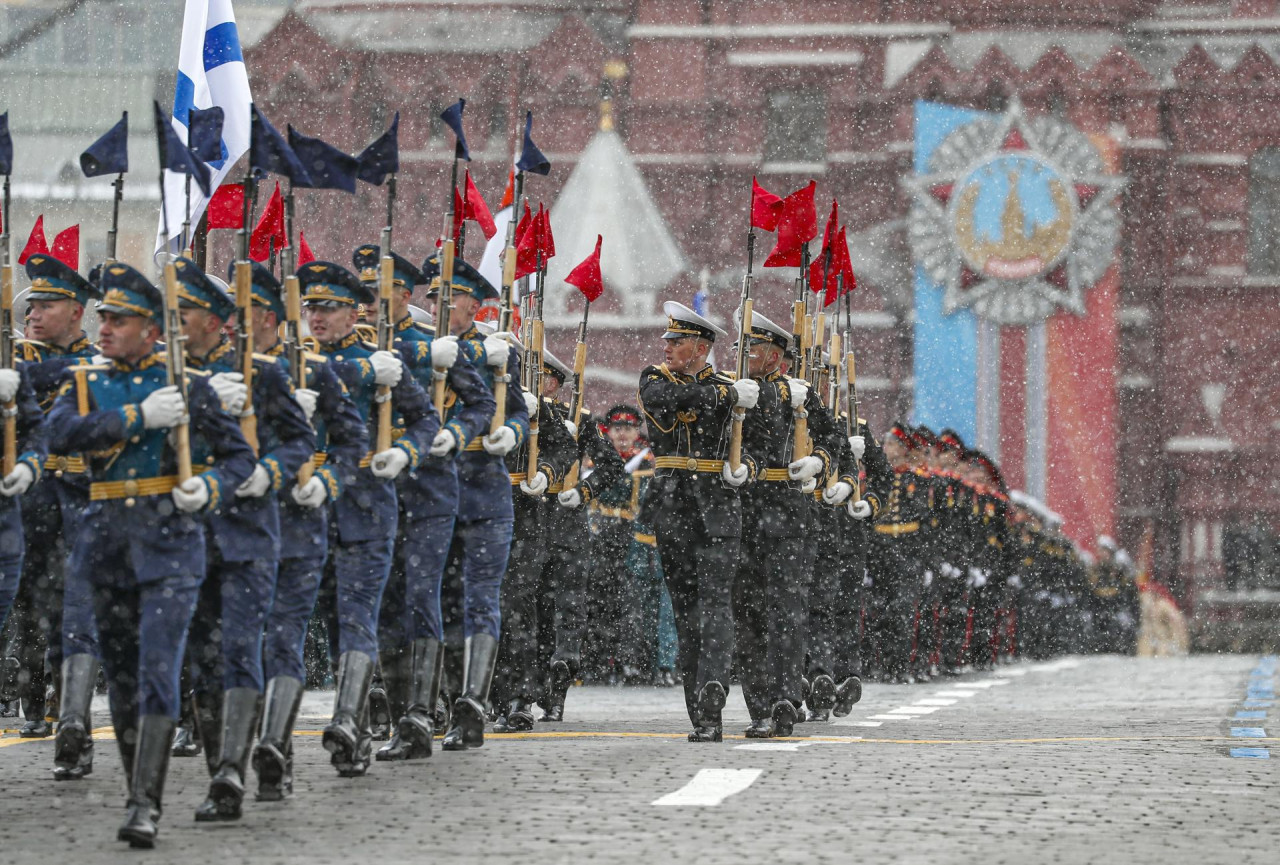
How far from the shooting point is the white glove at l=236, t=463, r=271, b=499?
8.48 metres

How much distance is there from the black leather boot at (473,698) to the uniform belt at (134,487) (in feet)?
10.6

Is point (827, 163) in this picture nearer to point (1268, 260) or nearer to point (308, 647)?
point (1268, 260)

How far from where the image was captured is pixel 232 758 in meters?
8.33

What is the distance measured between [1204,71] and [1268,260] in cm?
498

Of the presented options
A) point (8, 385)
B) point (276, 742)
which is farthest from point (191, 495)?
point (8, 385)

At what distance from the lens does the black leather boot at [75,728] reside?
988 centimetres

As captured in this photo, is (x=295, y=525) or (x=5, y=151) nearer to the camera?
(x=295, y=525)

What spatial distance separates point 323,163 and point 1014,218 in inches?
1940

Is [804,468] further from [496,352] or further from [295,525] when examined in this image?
[295,525]

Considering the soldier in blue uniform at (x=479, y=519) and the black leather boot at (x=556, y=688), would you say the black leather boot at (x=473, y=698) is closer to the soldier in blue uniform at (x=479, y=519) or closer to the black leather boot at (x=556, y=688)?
the soldier in blue uniform at (x=479, y=519)

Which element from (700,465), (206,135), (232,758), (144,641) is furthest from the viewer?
(700,465)

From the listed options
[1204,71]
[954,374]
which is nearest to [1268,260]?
[1204,71]

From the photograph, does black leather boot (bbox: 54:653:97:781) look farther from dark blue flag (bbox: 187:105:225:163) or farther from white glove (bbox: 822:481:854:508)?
white glove (bbox: 822:481:854:508)

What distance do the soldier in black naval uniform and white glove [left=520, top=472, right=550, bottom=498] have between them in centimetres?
114
